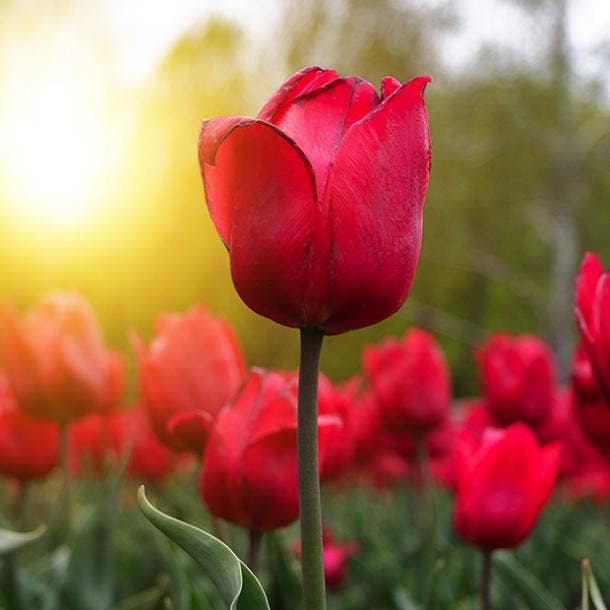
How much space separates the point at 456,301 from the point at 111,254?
666 centimetres

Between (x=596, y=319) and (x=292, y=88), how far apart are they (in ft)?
0.84

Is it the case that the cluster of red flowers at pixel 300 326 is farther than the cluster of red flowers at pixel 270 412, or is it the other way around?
the cluster of red flowers at pixel 270 412

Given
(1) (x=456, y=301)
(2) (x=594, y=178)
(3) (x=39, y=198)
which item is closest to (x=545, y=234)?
(2) (x=594, y=178)

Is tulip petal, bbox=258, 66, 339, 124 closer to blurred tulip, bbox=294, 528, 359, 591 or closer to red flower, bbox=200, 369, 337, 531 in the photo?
red flower, bbox=200, 369, 337, 531

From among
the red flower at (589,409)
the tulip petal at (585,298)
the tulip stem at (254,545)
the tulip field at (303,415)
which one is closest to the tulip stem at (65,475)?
the tulip field at (303,415)

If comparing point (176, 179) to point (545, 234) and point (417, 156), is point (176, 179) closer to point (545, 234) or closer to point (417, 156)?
point (545, 234)

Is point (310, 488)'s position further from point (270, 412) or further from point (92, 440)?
point (92, 440)

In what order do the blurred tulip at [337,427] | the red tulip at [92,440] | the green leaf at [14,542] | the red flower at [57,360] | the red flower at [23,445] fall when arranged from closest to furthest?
the green leaf at [14,542]
the blurred tulip at [337,427]
the red flower at [57,360]
the red flower at [23,445]
the red tulip at [92,440]

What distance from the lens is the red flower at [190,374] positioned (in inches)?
34.9

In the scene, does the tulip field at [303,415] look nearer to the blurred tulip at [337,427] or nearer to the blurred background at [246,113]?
the blurred tulip at [337,427]

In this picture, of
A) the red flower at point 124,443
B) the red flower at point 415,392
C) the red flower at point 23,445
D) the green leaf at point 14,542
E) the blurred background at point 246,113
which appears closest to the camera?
the green leaf at point 14,542

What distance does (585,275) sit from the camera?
25.2 inches

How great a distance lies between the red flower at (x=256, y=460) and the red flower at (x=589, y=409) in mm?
274

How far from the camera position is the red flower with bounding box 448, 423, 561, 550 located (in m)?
0.80
